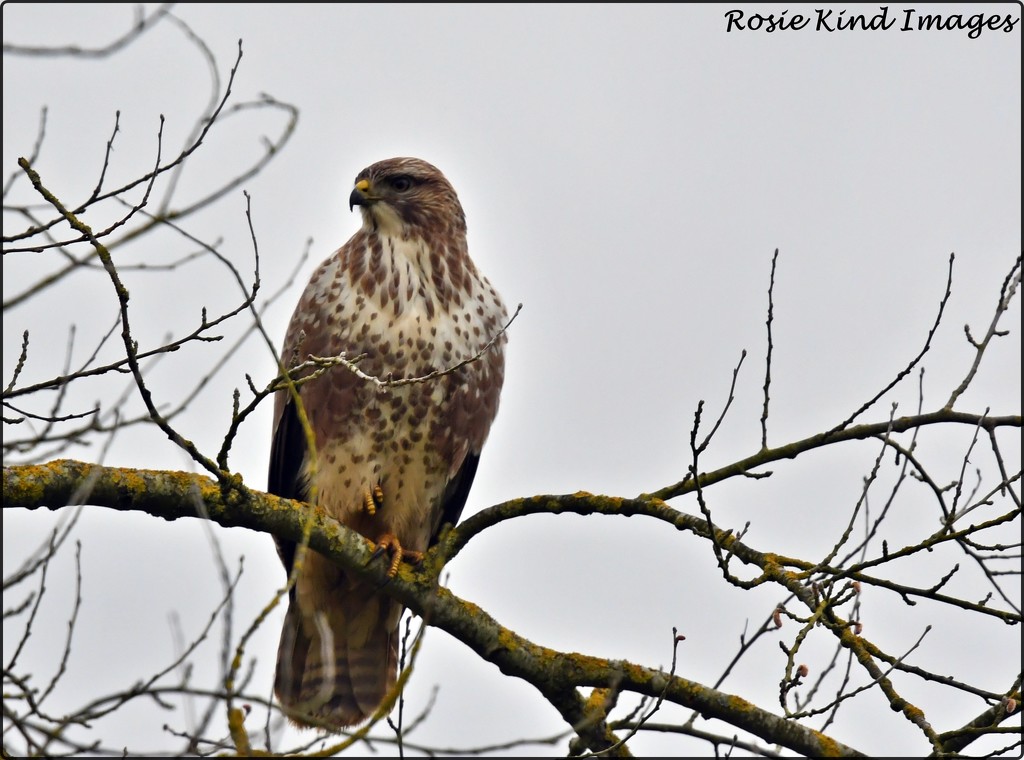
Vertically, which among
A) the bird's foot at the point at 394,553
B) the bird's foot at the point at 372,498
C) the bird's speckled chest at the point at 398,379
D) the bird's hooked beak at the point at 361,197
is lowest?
the bird's foot at the point at 394,553

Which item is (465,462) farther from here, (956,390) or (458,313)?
(956,390)

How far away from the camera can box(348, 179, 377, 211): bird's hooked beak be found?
5738 millimetres

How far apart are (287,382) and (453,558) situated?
1581mm

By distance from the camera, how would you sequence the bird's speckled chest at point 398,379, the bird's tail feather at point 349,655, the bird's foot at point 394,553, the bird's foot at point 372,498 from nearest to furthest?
the bird's foot at point 394,553, the bird's speckled chest at point 398,379, the bird's foot at point 372,498, the bird's tail feather at point 349,655

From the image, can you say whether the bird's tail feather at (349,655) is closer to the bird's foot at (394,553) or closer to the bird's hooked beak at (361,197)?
the bird's foot at (394,553)

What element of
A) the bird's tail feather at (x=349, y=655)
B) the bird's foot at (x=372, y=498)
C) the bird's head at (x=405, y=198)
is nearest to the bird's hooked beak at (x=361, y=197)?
the bird's head at (x=405, y=198)

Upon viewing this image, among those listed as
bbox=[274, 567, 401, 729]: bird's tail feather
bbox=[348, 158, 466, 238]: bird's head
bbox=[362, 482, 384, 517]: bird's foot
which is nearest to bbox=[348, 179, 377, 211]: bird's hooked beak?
bbox=[348, 158, 466, 238]: bird's head

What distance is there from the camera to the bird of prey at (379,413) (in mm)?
5168

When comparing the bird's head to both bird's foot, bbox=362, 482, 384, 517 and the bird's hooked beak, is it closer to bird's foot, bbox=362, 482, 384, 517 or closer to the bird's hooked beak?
the bird's hooked beak

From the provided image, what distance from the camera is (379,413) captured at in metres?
5.16

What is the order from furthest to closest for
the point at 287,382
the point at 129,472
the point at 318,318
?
the point at 318,318
the point at 129,472
the point at 287,382

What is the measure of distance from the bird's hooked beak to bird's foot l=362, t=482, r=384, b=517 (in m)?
1.27

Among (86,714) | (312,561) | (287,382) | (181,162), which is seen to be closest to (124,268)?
(181,162)

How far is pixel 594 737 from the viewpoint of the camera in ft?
13.4
